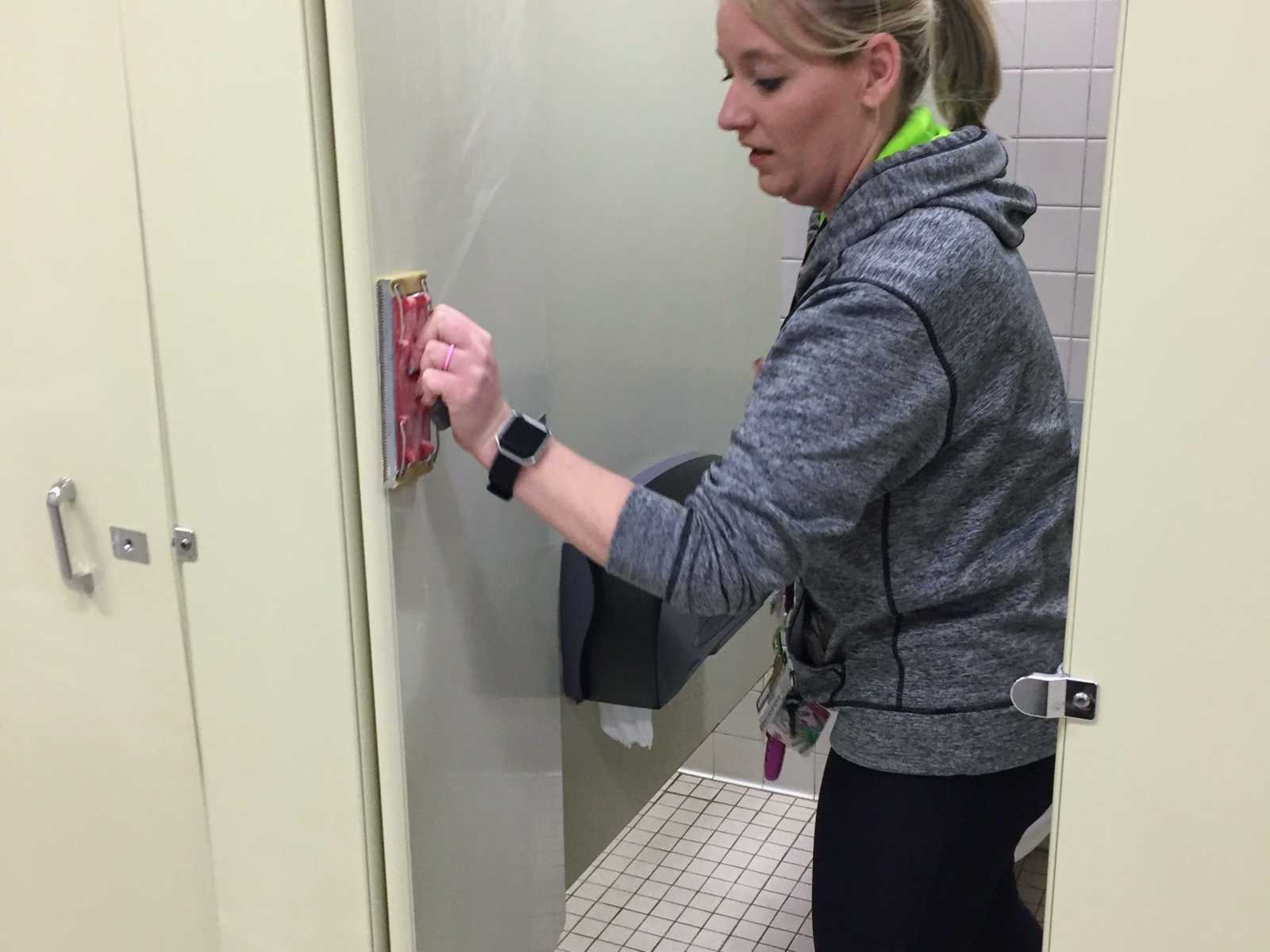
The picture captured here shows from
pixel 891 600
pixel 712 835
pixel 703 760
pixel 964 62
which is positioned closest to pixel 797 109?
pixel 964 62

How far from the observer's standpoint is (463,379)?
101 cm

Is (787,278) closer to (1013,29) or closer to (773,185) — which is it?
(1013,29)

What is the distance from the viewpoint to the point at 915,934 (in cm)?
113

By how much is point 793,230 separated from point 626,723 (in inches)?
37.8

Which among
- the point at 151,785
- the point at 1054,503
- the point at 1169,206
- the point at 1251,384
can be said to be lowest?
the point at 151,785

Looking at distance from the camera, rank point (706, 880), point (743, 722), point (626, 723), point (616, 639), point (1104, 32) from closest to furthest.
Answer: point (616, 639) < point (626, 723) < point (1104, 32) < point (706, 880) < point (743, 722)

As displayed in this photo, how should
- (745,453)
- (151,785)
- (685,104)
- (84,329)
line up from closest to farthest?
(745,453), (84,329), (151,785), (685,104)

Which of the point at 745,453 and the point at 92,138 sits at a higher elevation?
the point at 92,138

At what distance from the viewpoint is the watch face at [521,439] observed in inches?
39.4

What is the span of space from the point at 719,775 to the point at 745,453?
64.3 inches

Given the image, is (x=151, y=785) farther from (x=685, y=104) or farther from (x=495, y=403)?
(x=685, y=104)

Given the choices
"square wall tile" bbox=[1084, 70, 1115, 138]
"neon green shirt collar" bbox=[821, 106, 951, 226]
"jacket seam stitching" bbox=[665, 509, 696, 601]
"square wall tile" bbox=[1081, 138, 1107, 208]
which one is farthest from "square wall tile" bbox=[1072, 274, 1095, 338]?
"jacket seam stitching" bbox=[665, 509, 696, 601]

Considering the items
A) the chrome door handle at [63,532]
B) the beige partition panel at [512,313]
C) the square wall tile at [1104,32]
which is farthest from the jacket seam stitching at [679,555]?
the square wall tile at [1104,32]

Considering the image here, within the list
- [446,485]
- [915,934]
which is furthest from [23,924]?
[915,934]
